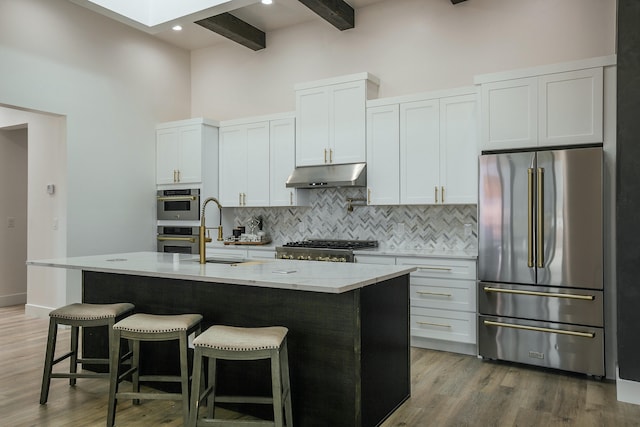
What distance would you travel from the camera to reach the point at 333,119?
16.7ft

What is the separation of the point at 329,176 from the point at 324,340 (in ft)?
8.74

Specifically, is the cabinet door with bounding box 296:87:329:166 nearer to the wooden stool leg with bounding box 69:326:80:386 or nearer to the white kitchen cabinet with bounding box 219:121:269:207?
the white kitchen cabinet with bounding box 219:121:269:207

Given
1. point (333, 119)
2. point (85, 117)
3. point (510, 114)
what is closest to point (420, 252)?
point (510, 114)

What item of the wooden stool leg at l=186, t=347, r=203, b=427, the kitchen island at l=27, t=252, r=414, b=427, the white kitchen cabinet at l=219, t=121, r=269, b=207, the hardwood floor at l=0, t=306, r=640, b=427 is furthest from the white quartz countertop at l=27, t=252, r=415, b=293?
the white kitchen cabinet at l=219, t=121, r=269, b=207

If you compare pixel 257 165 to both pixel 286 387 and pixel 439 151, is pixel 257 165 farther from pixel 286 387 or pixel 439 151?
pixel 286 387

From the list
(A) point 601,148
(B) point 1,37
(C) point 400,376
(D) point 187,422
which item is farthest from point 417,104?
A: (B) point 1,37

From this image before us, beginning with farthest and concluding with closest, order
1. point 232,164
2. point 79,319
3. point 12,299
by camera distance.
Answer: point 12,299, point 232,164, point 79,319

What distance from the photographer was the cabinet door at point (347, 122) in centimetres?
493

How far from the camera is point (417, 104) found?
4.62 meters

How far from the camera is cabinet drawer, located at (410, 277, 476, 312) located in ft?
13.6

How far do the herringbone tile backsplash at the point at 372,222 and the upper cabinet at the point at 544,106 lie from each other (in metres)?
0.99

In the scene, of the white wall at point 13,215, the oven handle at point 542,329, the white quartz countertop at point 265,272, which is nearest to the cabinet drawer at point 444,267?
the oven handle at point 542,329

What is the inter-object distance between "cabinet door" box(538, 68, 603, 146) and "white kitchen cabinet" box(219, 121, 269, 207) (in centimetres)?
299

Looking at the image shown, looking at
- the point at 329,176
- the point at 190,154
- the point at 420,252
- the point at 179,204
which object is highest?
the point at 190,154
